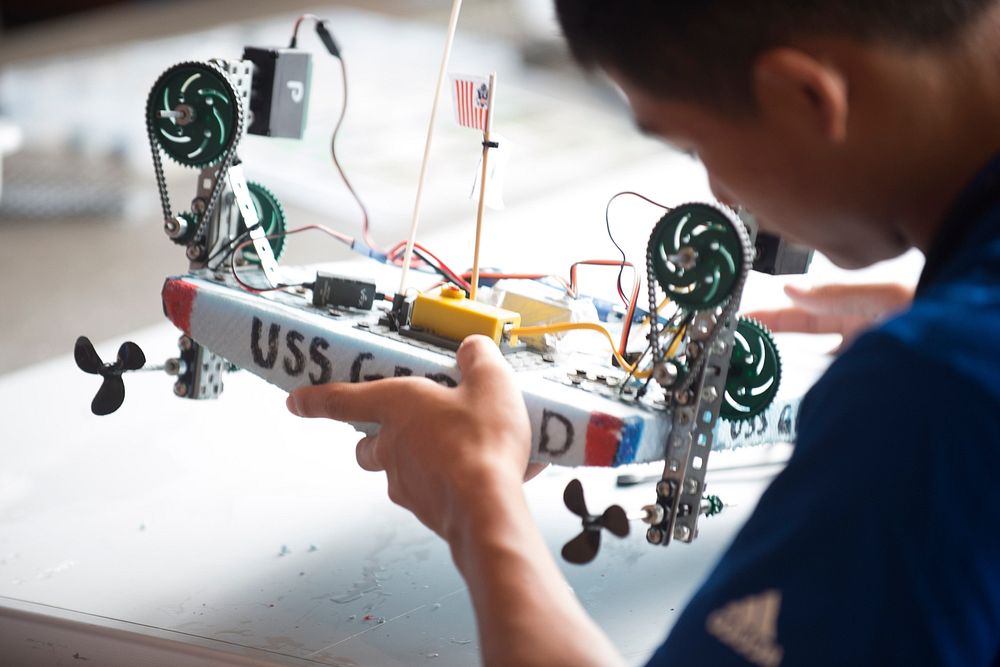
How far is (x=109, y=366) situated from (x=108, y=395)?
3cm

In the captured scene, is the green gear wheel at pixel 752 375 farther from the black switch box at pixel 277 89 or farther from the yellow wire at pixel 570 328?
the black switch box at pixel 277 89

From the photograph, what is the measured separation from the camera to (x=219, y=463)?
1169mm

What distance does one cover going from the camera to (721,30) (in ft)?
1.75

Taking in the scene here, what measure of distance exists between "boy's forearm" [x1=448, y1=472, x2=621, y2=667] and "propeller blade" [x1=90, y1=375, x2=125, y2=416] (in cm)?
46

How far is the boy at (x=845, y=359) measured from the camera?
0.45 metres

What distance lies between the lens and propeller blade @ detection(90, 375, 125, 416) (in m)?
0.99

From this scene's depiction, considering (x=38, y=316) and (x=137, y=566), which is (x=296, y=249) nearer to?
(x=38, y=316)

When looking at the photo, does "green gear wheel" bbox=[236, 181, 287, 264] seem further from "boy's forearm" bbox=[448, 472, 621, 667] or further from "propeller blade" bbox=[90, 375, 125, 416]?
"boy's forearm" bbox=[448, 472, 621, 667]

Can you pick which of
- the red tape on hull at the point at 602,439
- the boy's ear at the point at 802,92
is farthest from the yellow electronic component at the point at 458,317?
the boy's ear at the point at 802,92

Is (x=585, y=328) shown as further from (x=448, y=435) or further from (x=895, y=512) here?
(x=895, y=512)

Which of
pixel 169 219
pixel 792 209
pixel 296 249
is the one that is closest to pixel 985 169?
pixel 792 209

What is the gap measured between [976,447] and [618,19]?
0.27 metres

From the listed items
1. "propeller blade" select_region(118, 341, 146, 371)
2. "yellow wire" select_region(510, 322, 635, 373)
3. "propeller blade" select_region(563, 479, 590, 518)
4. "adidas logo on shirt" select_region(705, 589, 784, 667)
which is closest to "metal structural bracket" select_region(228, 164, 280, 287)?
"propeller blade" select_region(118, 341, 146, 371)

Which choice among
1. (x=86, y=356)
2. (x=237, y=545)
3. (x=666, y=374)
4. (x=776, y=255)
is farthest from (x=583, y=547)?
(x=86, y=356)
